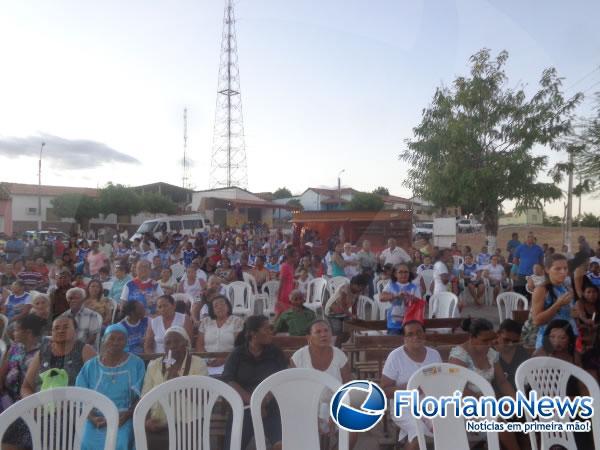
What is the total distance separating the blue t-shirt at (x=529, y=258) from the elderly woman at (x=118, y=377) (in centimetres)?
701

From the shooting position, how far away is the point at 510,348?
354 cm

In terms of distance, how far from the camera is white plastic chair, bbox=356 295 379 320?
6.08m

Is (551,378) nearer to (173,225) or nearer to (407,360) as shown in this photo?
(407,360)

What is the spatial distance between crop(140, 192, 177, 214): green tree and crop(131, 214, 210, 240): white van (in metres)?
10.3

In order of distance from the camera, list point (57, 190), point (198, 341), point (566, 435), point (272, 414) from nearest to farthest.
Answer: point (566, 435), point (272, 414), point (198, 341), point (57, 190)

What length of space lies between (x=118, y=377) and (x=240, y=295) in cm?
429

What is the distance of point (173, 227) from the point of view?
770 inches

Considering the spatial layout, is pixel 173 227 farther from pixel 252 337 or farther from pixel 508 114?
pixel 252 337

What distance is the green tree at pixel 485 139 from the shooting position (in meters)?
9.59

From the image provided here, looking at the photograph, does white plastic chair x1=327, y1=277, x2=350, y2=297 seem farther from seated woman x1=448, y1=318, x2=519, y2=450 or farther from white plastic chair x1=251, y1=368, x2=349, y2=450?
white plastic chair x1=251, y1=368, x2=349, y2=450

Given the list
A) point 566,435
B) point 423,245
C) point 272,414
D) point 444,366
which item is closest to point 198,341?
point 272,414

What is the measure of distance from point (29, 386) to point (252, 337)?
149 cm

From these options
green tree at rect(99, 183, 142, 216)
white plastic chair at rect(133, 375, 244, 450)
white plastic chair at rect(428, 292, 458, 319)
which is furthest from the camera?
green tree at rect(99, 183, 142, 216)

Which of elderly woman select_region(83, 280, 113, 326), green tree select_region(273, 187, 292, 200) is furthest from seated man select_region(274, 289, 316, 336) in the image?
green tree select_region(273, 187, 292, 200)
